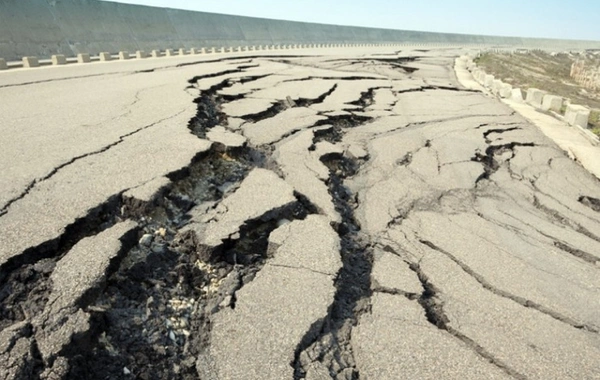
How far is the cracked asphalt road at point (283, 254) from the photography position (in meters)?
1.62

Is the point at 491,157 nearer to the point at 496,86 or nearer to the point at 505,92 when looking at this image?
the point at 505,92

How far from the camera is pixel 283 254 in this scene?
2234mm

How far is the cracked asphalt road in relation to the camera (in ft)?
5.31

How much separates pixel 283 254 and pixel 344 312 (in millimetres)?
486

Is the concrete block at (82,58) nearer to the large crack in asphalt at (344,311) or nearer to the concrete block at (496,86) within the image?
the concrete block at (496,86)

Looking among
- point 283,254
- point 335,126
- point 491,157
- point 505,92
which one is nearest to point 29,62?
point 335,126

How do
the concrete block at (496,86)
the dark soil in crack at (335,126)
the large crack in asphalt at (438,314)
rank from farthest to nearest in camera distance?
the concrete block at (496,86) < the dark soil in crack at (335,126) < the large crack in asphalt at (438,314)

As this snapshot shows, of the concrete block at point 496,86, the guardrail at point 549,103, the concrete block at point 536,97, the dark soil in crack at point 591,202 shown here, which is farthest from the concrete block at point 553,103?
the dark soil in crack at point 591,202

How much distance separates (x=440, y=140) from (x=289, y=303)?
3.40m

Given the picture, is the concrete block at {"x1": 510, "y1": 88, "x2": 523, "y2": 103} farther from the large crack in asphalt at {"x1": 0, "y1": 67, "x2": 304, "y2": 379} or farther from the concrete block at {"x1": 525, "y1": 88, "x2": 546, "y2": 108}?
the large crack in asphalt at {"x1": 0, "y1": 67, "x2": 304, "y2": 379}

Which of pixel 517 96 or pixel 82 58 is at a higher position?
pixel 82 58

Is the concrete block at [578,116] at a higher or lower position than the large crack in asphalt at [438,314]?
higher

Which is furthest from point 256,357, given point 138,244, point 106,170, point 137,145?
point 137,145

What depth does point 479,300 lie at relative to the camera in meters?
2.03
